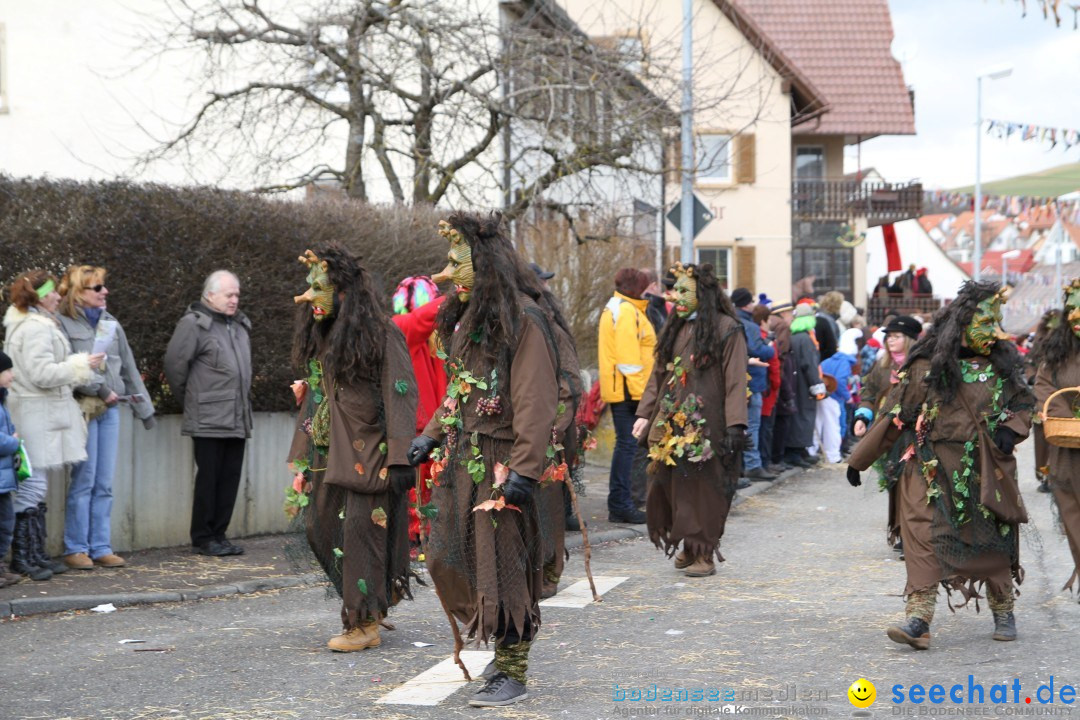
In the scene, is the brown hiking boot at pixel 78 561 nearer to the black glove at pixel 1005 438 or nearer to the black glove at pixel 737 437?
the black glove at pixel 737 437

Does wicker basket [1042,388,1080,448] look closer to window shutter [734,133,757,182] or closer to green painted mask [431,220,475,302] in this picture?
green painted mask [431,220,475,302]

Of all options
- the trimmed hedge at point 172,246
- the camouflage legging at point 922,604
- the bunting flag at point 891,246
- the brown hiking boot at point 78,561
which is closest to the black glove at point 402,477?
the camouflage legging at point 922,604

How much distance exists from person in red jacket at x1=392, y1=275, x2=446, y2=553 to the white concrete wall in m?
1.36

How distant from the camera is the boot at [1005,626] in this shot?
7430 millimetres

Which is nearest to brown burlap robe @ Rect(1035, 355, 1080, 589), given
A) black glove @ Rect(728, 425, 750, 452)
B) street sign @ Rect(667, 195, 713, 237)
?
black glove @ Rect(728, 425, 750, 452)

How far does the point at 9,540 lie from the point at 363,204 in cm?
470

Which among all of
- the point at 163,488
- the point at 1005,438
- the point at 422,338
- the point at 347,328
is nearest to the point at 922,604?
the point at 1005,438

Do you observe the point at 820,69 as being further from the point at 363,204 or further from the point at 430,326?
the point at 430,326

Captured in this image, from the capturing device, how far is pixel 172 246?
34.2 feet

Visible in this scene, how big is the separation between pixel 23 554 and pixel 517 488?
455cm

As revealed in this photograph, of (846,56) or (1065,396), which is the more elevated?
(846,56)

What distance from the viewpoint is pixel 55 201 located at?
389 inches

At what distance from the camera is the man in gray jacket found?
1012 centimetres

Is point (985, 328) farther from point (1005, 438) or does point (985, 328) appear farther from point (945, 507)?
point (945, 507)
